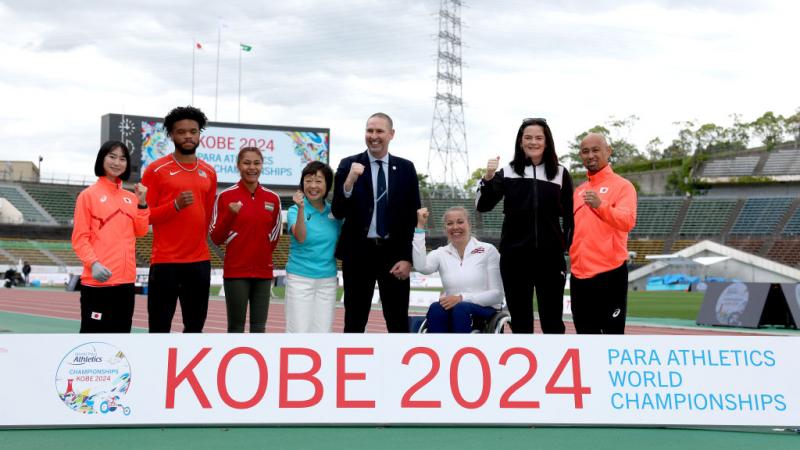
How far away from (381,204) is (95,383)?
2160mm

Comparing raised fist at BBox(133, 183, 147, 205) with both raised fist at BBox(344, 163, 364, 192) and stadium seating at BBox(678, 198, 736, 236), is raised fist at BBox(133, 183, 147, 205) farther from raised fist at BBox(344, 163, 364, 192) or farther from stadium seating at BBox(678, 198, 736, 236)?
stadium seating at BBox(678, 198, 736, 236)

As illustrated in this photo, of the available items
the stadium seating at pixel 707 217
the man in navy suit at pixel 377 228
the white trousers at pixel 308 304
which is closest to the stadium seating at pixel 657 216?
the stadium seating at pixel 707 217

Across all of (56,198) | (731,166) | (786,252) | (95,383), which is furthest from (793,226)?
(95,383)

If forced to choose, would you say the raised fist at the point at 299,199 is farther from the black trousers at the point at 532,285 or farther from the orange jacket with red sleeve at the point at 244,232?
the black trousers at the point at 532,285

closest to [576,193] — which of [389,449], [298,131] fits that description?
[389,449]

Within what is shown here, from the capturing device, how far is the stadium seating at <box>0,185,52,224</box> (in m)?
52.9

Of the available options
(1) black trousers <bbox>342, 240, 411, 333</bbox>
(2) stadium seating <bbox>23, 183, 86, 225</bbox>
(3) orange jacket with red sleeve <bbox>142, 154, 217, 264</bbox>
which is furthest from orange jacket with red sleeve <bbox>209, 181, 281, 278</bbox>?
(2) stadium seating <bbox>23, 183, 86, 225</bbox>

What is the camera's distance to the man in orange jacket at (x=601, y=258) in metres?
5.48

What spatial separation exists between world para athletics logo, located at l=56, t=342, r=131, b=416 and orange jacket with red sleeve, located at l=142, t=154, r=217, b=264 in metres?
0.86

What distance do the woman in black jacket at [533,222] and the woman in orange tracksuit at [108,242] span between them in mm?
2364

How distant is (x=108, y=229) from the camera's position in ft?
17.9

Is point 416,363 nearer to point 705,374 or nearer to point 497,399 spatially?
point 497,399

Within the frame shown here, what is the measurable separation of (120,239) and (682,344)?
12.0 feet

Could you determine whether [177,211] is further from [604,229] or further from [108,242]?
[604,229]
